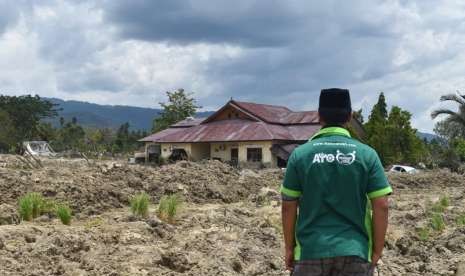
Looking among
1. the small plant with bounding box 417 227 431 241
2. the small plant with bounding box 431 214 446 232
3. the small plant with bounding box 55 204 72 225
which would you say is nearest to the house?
the small plant with bounding box 431 214 446 232

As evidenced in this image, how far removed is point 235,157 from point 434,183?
16.4 m

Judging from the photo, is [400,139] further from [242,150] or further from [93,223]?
[93,223]

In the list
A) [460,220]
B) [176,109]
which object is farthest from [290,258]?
[176,109]

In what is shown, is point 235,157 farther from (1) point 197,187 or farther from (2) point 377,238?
(2) point 377,238

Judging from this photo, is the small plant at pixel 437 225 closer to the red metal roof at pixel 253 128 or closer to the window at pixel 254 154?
the red metal roof at pixel 253 128

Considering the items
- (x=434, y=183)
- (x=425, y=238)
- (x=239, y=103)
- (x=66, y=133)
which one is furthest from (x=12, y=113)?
(x=425, y=238)

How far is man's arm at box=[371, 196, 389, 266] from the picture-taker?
3.68 metres

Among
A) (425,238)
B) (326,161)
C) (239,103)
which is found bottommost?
(425,238)

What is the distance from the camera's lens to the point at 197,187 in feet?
60.1

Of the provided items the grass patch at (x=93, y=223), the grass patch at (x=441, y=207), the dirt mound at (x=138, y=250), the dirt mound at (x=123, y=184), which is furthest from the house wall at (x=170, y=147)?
the dirt mound at (x=138, y=250)

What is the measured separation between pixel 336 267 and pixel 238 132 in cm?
3790

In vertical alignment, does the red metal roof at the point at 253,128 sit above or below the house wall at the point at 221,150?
above

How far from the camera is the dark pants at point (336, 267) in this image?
3.58 meters

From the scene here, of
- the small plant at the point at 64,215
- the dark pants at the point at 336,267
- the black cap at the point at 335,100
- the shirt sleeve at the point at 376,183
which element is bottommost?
the small plant at the point at 64,215
